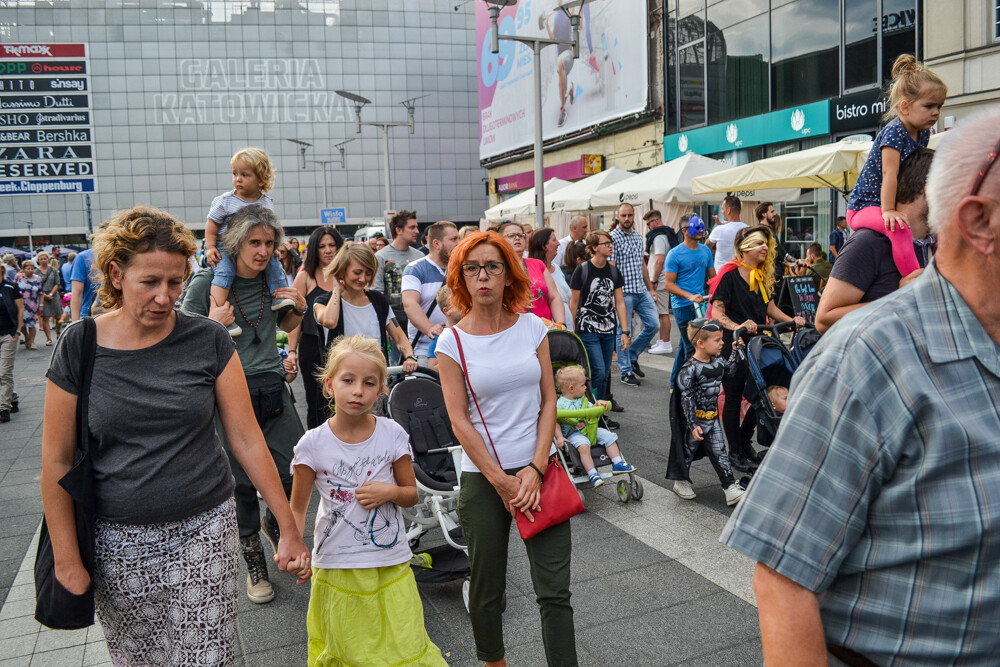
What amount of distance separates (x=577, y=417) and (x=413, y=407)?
1.45 metres

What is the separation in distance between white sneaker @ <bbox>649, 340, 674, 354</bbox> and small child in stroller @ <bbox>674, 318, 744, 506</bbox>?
7.18 m

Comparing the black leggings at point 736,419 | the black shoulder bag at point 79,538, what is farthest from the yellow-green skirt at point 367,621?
the black leggings at point 736,419

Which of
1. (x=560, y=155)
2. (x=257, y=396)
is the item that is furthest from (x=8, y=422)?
(x=560, y=155)

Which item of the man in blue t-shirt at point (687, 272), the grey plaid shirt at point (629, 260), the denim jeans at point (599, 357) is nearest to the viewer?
the denim jeans at point (599, 357)

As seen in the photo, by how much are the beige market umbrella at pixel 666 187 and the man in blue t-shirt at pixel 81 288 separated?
9.23 meters

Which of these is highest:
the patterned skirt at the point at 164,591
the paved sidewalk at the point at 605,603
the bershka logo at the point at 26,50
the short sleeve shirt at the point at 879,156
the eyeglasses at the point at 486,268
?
the bershka logo at the point at 26,50

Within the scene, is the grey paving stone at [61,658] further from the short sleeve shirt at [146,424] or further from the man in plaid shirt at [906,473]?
the man in plaid shirt at [906,473]

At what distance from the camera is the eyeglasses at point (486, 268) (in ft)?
10.8

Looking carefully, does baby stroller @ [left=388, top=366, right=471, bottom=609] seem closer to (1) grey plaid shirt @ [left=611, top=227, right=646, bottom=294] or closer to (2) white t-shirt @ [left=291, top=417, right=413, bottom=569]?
(2) white t-shirt @ [left=291, top=417, right=413, bottom=569]

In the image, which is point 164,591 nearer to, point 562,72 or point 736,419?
point 736,419

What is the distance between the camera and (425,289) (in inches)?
266

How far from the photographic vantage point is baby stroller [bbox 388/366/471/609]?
4.38m

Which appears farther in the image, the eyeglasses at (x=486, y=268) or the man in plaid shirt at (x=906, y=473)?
the eyeglasses at (x=486, y=268)

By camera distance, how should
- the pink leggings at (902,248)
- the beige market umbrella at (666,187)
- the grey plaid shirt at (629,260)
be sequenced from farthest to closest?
1. the beige market umbrella at (666,187)
2. the grey plaid shirt at (629,260)
3. the pink leggings at (902,248)
